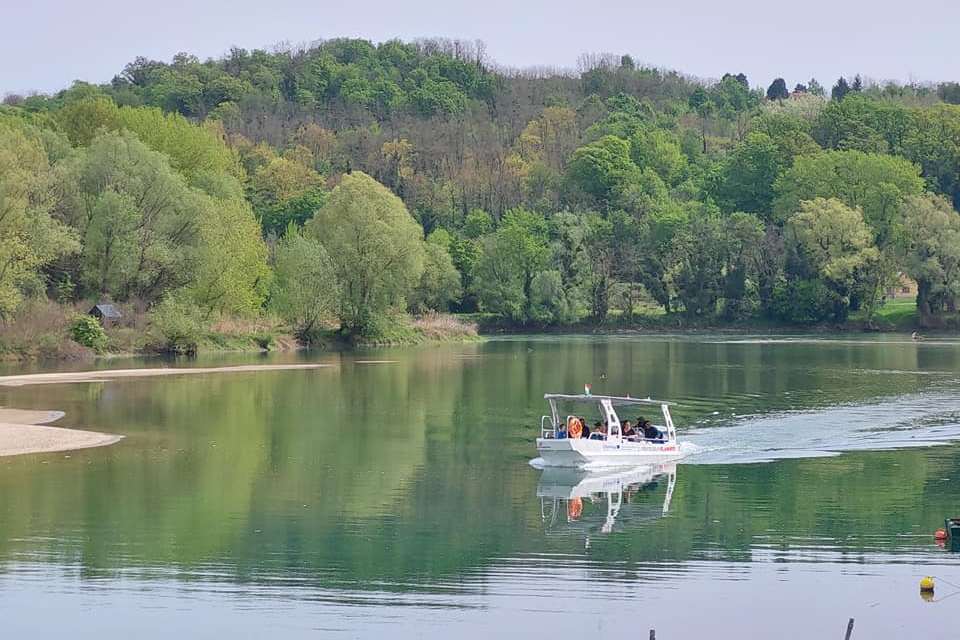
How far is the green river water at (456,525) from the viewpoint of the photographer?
25.2m

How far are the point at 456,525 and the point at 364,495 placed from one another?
518 cm

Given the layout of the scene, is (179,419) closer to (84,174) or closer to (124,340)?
(124,340)

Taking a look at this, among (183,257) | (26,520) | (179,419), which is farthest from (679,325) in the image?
(26,520)

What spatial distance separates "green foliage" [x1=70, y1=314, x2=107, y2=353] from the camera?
89000 mm

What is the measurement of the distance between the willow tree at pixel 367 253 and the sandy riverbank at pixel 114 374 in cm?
2120

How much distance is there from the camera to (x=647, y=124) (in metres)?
188

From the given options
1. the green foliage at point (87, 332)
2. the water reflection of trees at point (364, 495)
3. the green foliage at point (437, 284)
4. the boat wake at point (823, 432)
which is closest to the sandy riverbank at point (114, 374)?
the water reflection of trees at point (364, 495)

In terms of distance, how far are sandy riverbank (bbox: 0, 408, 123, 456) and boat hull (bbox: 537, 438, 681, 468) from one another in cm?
1557

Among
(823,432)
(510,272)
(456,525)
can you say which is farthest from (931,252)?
(456,525)

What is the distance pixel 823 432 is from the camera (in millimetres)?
52938

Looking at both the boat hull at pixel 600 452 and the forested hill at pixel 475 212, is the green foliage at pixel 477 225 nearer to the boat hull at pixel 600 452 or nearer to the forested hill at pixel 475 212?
the forested hill at pixel 475 212

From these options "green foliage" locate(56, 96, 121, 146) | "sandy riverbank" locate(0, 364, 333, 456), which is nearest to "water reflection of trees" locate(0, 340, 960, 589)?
"sandy riverbank" locate(0, 364, 333, 456)

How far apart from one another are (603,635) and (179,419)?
35369 mm

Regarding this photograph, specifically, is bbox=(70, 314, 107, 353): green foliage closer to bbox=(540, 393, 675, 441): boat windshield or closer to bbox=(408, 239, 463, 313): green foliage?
bbox=(408, 239, 463, 313): green foliage
